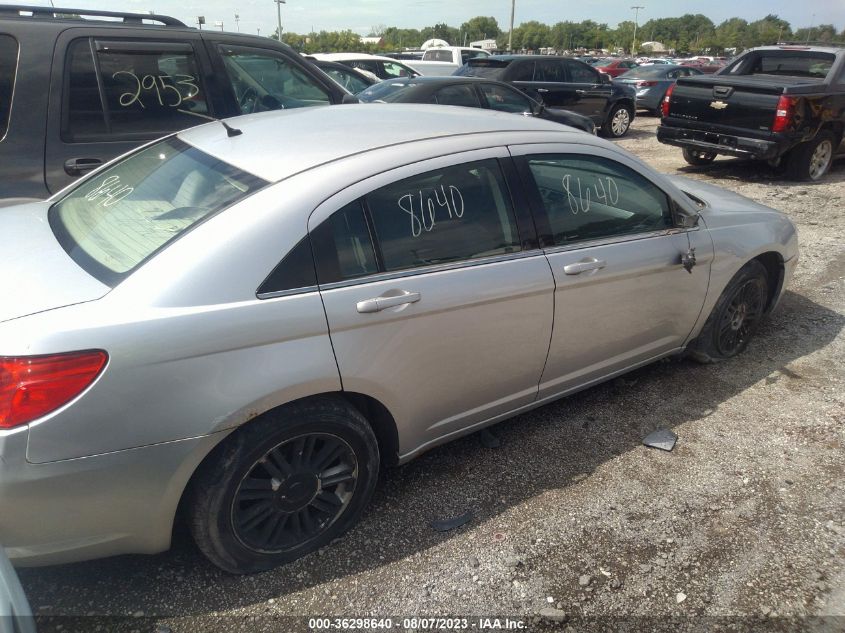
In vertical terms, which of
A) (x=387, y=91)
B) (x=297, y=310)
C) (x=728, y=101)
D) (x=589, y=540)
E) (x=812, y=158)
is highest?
(x=387, y=91)

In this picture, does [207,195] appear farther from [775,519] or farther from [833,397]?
[833,397]

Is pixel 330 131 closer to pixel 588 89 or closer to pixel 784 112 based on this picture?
pixel 784 112

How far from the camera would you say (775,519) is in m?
2.86

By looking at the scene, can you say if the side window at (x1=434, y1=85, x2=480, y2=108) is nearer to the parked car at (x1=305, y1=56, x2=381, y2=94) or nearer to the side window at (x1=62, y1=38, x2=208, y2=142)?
the parked car at (x1=305, y1=56, x2=381, y2=94)

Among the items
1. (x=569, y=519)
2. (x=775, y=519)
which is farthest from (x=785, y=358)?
(x=569, y=519)

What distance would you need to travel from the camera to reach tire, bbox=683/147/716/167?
1011 cm

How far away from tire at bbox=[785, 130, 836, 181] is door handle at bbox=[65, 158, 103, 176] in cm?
874

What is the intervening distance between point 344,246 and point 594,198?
59.0 inches

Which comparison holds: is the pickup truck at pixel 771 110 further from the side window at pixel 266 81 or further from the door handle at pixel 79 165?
the door handle at pixel 79 165

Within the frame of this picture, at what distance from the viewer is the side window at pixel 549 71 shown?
12992mm

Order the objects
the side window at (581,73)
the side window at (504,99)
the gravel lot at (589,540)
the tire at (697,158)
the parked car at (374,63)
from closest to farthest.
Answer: the gravel lot at (589,540)
the side window at (504,99)
the tire at (697,158)
the side window at (581,73)
the parked car at (374,63)

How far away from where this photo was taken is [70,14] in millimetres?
4383

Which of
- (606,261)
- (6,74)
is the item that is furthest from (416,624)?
(6,74)

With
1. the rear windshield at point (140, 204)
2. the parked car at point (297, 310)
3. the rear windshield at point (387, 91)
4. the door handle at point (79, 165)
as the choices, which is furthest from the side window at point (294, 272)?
the rear windshield at point (387, 91)
